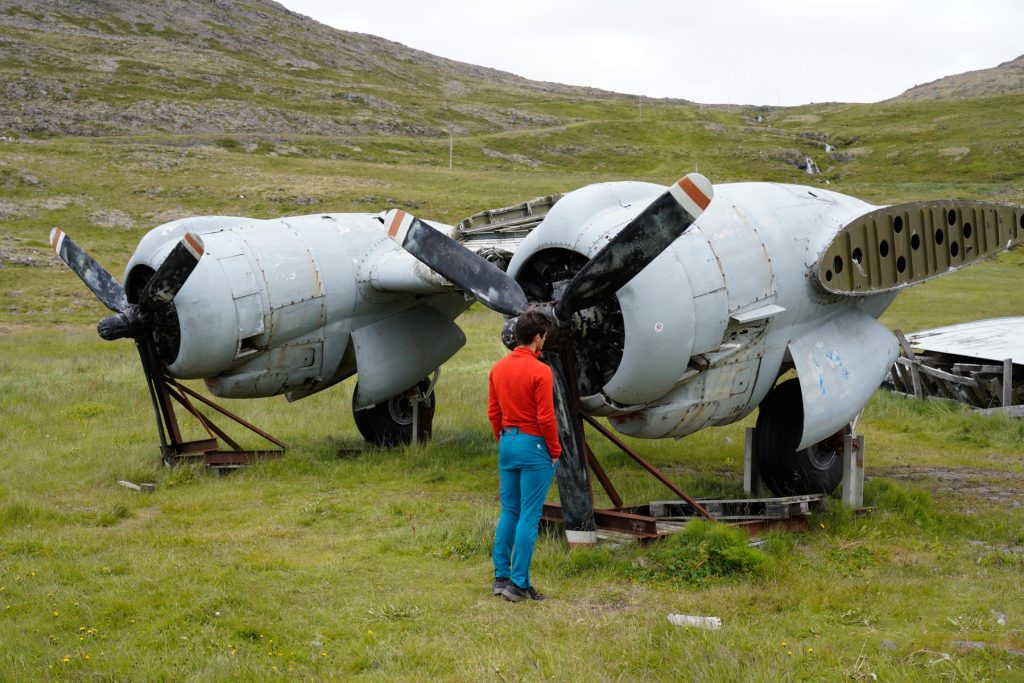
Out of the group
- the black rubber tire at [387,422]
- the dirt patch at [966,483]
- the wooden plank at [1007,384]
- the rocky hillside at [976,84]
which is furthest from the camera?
the rocky hillside at [976,84]

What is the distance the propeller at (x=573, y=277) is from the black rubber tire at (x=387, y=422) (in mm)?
5127

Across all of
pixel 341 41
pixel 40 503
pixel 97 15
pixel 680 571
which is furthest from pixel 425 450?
pixel 341 41

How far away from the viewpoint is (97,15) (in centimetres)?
12362

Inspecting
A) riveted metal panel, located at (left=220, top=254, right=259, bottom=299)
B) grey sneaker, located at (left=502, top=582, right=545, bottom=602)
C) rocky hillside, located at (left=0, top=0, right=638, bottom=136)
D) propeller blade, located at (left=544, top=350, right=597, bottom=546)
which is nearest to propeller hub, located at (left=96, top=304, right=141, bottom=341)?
riveted metal panel, located at (left=220, top=254, right=259, bottom=299)

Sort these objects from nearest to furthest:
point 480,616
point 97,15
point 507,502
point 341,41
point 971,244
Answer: point 480,616 → point 507,502 → point 971,244 → point 97,15 → point 341,41

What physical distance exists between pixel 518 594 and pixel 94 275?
7.75 metres

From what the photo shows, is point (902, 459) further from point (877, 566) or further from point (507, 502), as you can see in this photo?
point (507, 502)

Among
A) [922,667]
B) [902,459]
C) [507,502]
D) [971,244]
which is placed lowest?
[902,459]

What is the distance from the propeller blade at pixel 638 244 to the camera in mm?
7188

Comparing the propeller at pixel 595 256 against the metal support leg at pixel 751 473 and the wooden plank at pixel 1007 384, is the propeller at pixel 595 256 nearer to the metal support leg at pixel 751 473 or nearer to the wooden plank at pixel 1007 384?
the metal support leg at pixel 751 473

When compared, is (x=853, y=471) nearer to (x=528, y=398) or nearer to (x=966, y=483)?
(x=966, y=483)

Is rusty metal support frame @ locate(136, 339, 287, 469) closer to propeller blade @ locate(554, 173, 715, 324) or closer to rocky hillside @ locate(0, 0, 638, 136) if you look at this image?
propeller blade @ locate(554, 173, 715, 324)

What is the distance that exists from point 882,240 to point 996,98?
109m

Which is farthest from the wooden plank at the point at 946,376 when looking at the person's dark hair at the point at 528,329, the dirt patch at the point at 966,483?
the person's dark hair at the point at 528,329
